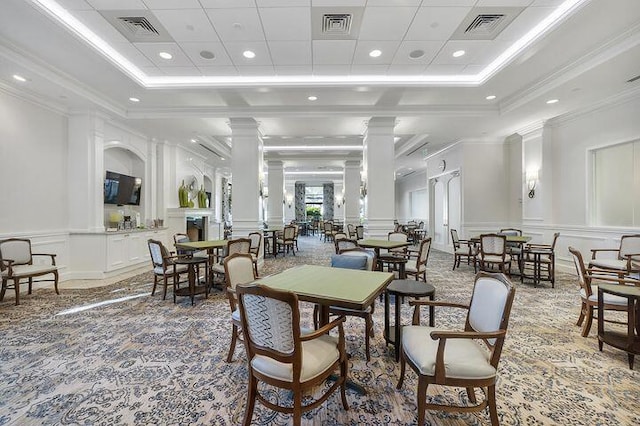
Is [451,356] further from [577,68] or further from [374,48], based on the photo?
[577,68]

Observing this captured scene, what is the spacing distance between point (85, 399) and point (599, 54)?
6.91 meters

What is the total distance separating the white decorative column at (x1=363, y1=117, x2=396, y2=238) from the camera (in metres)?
6.42

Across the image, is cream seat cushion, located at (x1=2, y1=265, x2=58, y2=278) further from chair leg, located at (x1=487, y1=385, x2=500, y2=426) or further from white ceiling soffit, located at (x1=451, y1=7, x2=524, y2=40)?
white ceiling soffit, located at (x1=451, y1=7, x2=524, y2=40)

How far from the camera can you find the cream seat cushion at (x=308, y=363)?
1575 mm

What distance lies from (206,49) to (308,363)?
4.40 m

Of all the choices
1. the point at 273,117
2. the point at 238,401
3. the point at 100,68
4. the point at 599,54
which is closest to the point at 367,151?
the point at 273,117

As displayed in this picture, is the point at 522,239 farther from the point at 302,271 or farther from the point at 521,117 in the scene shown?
the point at 302,271

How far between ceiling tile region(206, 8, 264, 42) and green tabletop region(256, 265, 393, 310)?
10.2 feet

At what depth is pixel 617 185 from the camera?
18.8ft

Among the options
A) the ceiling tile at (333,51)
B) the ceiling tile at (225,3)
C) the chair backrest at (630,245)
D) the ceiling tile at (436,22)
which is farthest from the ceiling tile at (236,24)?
the chair backrest at (630,245)

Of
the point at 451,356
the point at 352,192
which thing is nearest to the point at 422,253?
the point at 451,356

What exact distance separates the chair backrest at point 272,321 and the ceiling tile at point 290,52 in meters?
3.71

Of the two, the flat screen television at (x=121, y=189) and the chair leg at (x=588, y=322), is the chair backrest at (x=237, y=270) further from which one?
the flat screen television at (x=121, y=189)

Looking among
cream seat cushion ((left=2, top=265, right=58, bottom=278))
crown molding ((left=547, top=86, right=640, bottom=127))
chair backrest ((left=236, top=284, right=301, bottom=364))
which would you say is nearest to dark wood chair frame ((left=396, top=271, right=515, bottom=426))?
chair backrest ((left=236, top=284, right=301, bottom=364))
